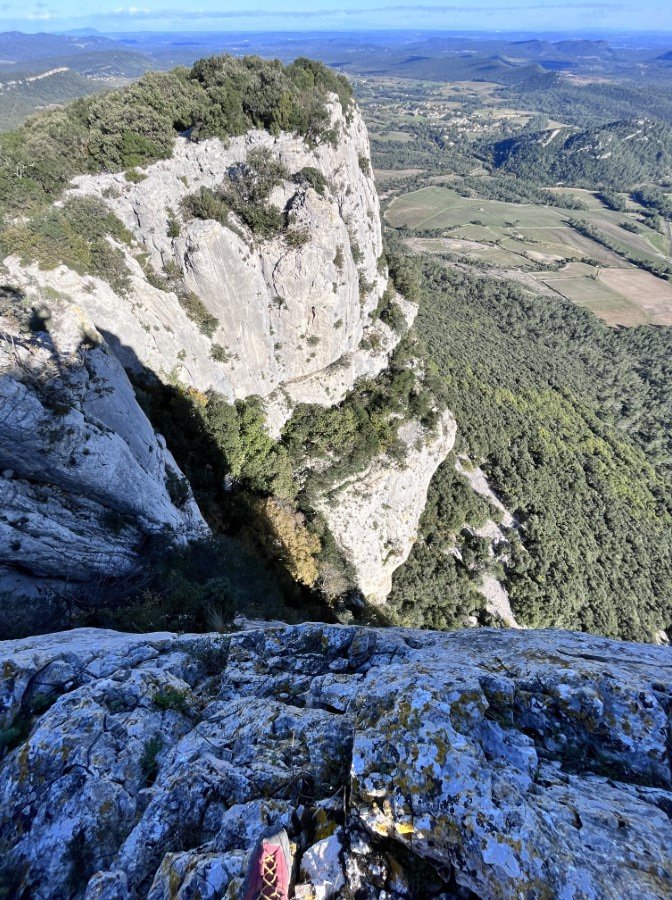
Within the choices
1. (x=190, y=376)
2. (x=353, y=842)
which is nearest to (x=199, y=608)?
(x=353, y=842)

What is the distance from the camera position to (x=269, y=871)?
5949mm

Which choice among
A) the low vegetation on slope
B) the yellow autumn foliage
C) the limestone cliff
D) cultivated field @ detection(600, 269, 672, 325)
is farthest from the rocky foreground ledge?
cultivated field @ detection(600, 269, 672, 325)

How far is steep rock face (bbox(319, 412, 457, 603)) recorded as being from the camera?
113 feet

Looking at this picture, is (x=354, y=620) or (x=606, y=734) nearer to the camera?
(x=606, y=734)

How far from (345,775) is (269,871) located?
2180 mm

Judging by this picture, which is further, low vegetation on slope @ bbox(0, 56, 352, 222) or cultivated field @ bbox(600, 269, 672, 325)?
cultivated field @ bbox(600, 269, 672, 325)

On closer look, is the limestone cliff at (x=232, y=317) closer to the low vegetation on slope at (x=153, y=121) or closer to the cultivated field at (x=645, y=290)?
the low vegetation on slope at (x=153, y=121)

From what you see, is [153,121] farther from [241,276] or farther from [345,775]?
[345,775]

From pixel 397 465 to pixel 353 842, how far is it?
3103 centimetres

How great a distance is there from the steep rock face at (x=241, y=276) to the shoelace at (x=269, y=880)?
72.7ft

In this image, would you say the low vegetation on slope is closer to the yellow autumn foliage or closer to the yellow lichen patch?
the yellow autumn foliage

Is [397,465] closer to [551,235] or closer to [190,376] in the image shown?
[190,376]

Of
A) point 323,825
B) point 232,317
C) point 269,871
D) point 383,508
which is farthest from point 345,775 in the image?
point 383,508

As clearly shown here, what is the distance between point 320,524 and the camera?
32.9 meters
